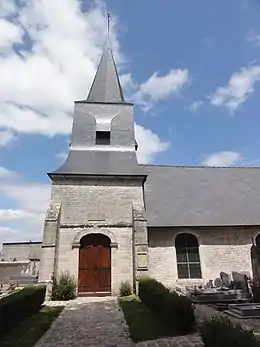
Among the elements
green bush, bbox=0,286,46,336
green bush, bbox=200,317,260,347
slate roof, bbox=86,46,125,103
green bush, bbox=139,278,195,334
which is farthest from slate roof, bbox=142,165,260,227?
green bush, bbox=200,317,260,347

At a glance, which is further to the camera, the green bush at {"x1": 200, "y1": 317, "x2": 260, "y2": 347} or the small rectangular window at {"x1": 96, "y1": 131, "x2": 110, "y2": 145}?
the small rectangular window at {"x1": 96, "y1": 131, "x2": 110, "y2": 145}

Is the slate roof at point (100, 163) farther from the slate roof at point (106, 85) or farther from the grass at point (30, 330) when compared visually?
the grass at point (30, 330)

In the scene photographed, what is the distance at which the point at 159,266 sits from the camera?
14.7 metres

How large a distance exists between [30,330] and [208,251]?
10.2 m

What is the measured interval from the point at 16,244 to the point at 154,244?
25327 mm

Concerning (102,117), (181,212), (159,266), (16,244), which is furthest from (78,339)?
(16,244)

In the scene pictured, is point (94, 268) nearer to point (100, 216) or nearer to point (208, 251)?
point (100, 216)

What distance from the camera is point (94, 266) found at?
45.4 feet

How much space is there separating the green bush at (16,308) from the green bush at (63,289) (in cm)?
283

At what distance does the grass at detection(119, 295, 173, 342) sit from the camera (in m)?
6.12

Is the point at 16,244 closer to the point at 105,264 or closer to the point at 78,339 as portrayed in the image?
the point at 105,264

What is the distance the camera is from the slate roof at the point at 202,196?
620 inches

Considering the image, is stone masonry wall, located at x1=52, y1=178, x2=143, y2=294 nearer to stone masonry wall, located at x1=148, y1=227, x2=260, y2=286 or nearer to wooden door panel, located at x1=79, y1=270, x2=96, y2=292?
wooden door panel, located at x1=79, y1=270, x2=96, y2=292

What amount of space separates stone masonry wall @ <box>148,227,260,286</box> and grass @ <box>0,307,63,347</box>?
6.40 m
